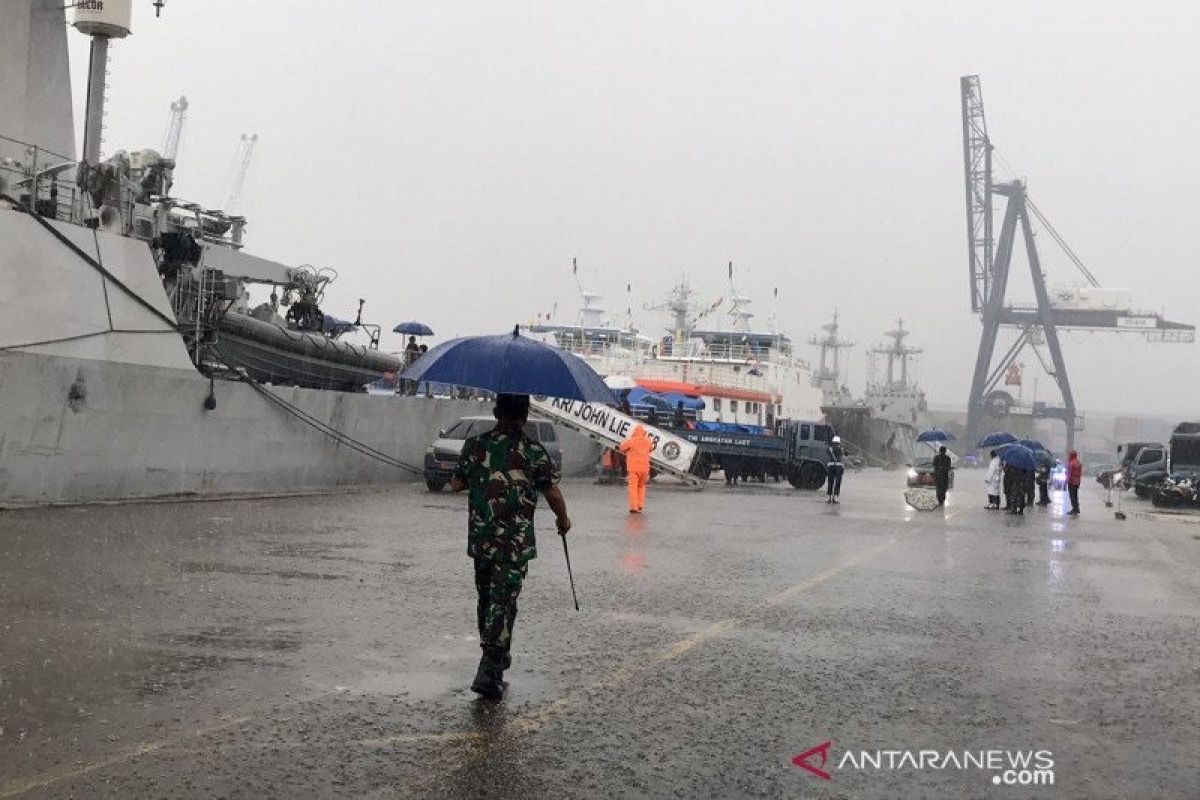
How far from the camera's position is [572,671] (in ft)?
22.7

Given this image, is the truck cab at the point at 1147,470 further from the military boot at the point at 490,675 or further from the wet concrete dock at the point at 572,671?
the military boot at the point at 490,675

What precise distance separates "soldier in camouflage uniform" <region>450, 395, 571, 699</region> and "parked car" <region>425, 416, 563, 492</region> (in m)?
15.6

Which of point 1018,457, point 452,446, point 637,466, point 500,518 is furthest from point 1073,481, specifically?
point 500,518

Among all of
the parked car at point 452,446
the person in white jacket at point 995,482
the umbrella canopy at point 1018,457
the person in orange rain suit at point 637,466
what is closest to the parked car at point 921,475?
the person in white jacket at point 995,482

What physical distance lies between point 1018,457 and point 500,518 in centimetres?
2150

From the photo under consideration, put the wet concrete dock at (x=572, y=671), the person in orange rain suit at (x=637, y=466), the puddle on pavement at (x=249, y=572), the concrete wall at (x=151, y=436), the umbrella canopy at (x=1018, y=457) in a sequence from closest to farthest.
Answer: the wet concrete dock at (x=572, y=671) < the puddle on pavement at (x=249, y=572) < the concrete wall at (x=151, y=436) < the person in orange rain suit at (x=637, y=466) < the umbrella canopy at (x=1018, y=457)

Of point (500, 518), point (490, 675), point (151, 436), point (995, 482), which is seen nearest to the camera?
point (490, 675)

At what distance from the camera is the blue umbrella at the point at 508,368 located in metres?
7.04

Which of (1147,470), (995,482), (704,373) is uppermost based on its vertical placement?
(704,373)

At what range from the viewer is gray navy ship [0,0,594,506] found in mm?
16156

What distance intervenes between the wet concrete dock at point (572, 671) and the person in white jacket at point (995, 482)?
42.2 ft

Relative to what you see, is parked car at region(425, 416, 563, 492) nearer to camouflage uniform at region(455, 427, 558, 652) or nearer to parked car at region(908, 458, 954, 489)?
parked car at region(908, 458, 954, 489)

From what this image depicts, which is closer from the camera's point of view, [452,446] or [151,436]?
[151,436]

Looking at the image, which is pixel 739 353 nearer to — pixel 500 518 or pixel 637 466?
pixel 637 466
